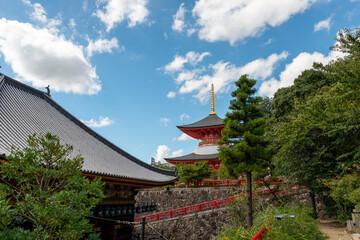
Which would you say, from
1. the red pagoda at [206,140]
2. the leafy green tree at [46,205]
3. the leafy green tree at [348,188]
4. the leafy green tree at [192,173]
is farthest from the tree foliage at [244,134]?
the red pagoda at [206,140]

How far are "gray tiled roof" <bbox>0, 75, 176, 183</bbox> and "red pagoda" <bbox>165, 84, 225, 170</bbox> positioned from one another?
604 inches

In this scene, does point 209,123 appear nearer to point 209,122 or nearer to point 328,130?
point 209,122

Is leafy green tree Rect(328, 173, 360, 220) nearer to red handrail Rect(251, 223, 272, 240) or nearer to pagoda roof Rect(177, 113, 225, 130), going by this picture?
red handrail Rect(251, 223, 272, 240)

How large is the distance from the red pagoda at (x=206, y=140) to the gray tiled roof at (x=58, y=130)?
15.3 m

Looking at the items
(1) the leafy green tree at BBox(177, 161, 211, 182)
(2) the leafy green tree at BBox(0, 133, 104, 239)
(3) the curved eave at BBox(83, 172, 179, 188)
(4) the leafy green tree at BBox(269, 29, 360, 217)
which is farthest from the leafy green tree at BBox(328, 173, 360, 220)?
(1) the leafy green tree at BBox(177, 161, 211, 182)

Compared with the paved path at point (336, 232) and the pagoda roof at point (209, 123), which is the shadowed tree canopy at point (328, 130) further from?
the pagoda roof at point (209, 123)

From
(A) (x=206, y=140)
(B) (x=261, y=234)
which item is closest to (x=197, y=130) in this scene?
(A) (x=206, y=140)

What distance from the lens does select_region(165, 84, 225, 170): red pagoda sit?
28031 millimetres

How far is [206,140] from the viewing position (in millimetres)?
31781

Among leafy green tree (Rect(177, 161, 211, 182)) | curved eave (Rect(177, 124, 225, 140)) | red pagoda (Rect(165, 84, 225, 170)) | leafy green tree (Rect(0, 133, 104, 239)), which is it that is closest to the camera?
leafy green tree (Rect(0, 133, 104, 239))

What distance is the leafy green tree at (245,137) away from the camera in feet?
33.0

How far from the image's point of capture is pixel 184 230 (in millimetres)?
14906

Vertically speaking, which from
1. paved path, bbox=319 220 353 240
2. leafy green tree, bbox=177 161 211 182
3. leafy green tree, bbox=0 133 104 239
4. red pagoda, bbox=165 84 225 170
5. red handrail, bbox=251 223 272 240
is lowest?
paved path, bbox=319 220 353 240

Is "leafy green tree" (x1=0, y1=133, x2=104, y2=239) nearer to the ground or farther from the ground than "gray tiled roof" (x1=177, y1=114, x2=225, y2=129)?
nearer to the ground
